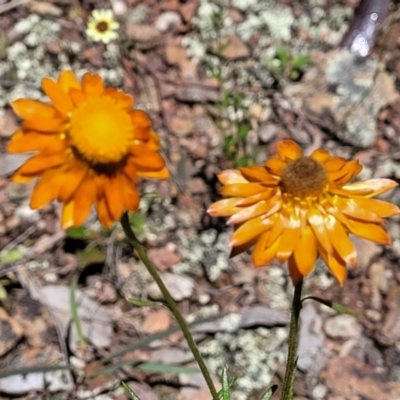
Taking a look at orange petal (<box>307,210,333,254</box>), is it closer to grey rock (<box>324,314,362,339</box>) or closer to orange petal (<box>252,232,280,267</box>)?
orange petal (<box>252,232,280,267</box>)

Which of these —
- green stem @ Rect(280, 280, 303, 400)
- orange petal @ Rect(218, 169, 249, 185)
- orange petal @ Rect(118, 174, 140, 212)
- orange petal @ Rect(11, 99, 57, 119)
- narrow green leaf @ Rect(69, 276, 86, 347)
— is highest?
orange petal @ Rect(11, 99, 57, 119)

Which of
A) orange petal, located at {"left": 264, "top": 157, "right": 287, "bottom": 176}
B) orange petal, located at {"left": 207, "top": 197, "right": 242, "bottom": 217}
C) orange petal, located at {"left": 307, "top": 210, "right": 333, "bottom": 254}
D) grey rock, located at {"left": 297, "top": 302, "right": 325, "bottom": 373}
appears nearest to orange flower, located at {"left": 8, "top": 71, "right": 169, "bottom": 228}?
orange petal, located at {"left": 207, "top": 197, "right": 242, "bottom": 217}

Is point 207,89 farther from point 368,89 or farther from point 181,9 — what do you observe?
point 368,89

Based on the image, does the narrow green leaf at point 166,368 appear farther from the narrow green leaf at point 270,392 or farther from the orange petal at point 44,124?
the orange petal at point 44,124

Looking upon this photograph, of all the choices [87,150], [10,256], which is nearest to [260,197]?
[87,150]

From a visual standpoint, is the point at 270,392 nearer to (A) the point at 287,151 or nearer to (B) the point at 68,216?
(A) the point at 287,151

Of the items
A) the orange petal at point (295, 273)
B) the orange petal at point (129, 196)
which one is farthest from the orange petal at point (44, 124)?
→ the orange petal at point (295, 273)
